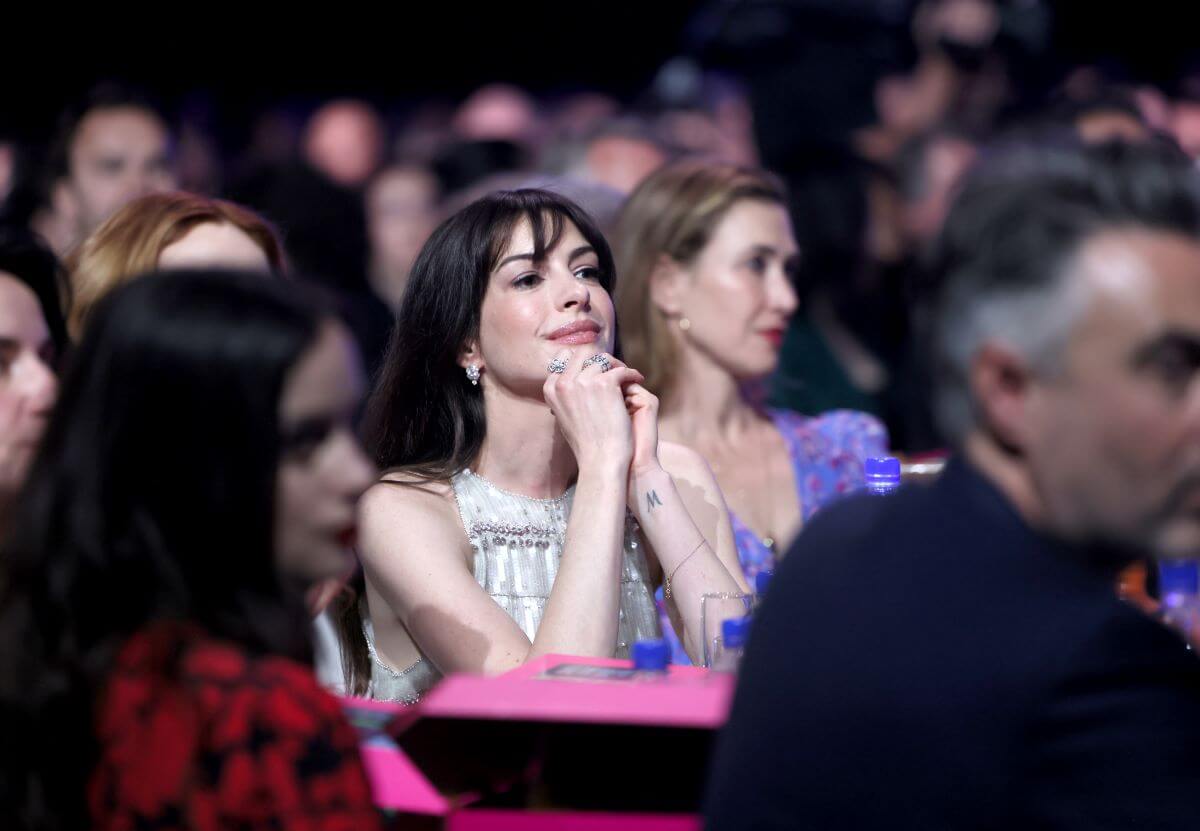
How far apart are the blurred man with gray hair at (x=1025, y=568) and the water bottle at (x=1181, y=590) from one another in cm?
142

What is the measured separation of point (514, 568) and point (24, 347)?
39.0 inches

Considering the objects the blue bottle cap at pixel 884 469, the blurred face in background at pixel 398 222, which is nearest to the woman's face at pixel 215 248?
the blue bottle cap at pixel 884 469

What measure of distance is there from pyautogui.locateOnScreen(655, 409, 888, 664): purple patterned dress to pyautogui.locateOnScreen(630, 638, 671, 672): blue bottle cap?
1837 mm

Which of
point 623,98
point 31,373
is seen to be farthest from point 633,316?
point 623,98

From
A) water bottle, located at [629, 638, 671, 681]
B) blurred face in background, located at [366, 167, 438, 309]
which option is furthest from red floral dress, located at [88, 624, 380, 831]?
blurred face in background, located at [366, 167, 438, 309]

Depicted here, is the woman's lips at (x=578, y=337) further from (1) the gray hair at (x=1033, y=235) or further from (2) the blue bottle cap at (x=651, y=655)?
(1) the gray hair at (x=1033, y=235)

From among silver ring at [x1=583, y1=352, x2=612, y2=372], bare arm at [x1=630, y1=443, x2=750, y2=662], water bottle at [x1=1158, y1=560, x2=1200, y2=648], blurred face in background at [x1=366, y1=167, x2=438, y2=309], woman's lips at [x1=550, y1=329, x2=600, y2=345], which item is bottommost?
water bottle at [x1=1158, y1=560, x2=1200, y2=648]

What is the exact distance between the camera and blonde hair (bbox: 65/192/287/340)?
2979 millimetres

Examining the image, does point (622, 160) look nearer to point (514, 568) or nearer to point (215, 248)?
point (215, 248)

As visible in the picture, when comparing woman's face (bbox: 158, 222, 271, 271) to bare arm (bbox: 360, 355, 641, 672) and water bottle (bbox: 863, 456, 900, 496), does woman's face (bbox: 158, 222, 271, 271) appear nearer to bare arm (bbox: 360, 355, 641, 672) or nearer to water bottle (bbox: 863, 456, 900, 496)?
bare arm (bbox: 360, 355, 641, 672)

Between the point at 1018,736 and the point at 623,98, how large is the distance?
29.1ft

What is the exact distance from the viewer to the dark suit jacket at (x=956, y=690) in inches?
55.9

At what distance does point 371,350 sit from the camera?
181 inches

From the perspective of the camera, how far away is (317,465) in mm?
1613
